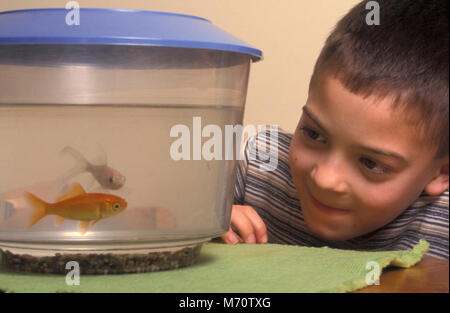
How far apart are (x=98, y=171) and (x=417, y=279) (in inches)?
12.0

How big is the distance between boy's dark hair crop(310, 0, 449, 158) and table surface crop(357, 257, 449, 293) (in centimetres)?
23

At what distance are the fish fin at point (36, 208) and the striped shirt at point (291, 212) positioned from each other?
563mm

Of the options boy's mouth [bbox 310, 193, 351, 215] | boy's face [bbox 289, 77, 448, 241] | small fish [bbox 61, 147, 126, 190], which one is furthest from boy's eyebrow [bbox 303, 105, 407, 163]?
small fish [bbox 61, 147, 126, 190]

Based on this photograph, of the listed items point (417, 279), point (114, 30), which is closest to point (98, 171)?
point (114, 30)

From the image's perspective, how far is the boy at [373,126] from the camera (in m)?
0.79

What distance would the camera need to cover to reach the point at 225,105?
643 millimetres

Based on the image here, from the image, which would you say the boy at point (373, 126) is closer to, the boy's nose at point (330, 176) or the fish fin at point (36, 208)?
the boy's nose at point (330, 176)

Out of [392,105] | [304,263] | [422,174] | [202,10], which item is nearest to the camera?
[304,263]

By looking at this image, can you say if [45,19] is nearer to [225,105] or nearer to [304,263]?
[225,105]

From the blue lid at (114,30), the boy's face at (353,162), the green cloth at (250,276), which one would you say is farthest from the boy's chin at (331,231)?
the blue lid at (114,30)

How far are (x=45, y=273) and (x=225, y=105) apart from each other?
238 millimetres

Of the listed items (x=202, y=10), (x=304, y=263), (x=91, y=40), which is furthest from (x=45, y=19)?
(x=202, y=10)

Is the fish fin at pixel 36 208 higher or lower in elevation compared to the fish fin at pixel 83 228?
higher

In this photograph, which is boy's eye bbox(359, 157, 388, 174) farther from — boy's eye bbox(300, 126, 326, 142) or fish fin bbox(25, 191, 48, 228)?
fish fin bbox(25, 191, 48, 228)
